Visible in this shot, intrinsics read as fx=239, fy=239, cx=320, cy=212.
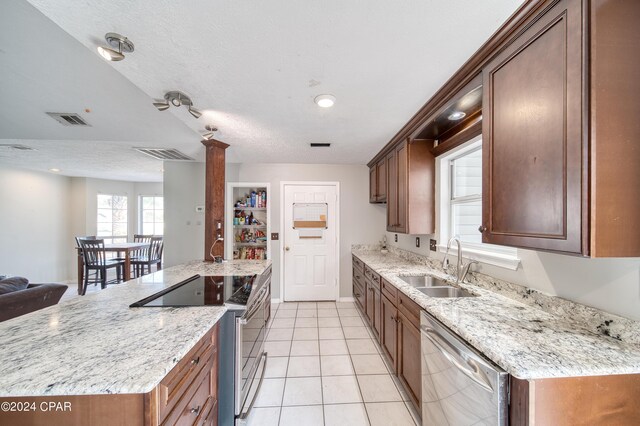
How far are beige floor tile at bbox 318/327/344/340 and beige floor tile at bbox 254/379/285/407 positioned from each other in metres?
0.85

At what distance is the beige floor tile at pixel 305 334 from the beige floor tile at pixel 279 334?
6cm

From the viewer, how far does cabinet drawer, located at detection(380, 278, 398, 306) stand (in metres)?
2.01

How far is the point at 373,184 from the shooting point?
12.5 feet

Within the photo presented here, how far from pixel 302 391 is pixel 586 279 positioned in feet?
6.62

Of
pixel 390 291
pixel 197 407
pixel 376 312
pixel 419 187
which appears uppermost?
pixel 419 187

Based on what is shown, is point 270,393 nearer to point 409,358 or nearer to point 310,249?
point 409,358

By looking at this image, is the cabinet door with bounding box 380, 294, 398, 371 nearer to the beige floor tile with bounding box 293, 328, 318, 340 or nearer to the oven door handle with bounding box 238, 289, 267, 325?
the beige floor tile with bounding box 293, 328, 318, 340

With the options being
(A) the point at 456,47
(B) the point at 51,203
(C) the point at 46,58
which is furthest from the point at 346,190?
(B) the point at 51,203

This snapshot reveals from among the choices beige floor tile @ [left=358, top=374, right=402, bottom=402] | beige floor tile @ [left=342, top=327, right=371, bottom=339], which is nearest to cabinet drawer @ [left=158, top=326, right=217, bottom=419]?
beige floor tile @ [left=358, top=374, right=402, bottom=402]

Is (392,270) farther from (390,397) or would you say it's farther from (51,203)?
(51,203)

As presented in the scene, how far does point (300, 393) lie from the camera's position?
1.96m

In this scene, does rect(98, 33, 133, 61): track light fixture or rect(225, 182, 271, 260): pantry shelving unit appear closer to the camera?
rect(98, 33, 133, 61): track light fixture

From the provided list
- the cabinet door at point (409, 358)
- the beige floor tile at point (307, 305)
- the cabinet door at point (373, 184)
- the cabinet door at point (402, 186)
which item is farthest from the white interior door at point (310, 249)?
the cabinet door at point (409, 358)

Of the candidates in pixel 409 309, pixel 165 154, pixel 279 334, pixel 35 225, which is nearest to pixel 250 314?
pixel 409 309
